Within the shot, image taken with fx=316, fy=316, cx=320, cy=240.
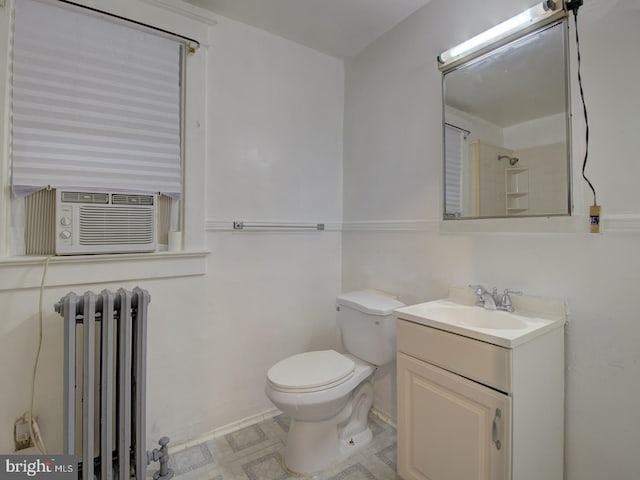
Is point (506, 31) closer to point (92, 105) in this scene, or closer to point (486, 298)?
point (486, 298)

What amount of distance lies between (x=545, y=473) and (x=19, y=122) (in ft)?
7.96

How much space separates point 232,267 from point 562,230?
5.11ft

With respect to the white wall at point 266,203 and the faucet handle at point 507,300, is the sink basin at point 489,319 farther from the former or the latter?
the white wall at point 266,203

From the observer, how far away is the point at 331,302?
7.25ft

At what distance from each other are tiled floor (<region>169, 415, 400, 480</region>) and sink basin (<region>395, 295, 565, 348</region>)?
2.55 ft

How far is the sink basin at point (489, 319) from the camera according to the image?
3.38 feet

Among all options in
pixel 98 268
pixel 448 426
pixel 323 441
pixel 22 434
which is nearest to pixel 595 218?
pixel 448 426

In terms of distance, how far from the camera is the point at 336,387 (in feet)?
4.68

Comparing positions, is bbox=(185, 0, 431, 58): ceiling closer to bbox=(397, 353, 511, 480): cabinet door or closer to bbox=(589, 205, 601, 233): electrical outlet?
bbox=(589, 205, 601, 233): electrical outlet

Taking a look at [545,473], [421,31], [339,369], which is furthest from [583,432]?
[421,31]

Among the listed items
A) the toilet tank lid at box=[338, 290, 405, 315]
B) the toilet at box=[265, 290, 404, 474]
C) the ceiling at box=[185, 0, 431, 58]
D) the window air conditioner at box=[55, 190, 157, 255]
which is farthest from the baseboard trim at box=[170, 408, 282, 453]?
the ceiling at box=[185, 0, 431, 58]

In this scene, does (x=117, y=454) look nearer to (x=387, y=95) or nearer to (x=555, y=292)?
(x=555, y=292)

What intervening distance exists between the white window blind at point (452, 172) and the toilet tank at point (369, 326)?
56 cm

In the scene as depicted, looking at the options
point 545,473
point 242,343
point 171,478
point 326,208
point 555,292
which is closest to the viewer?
point 545,473
